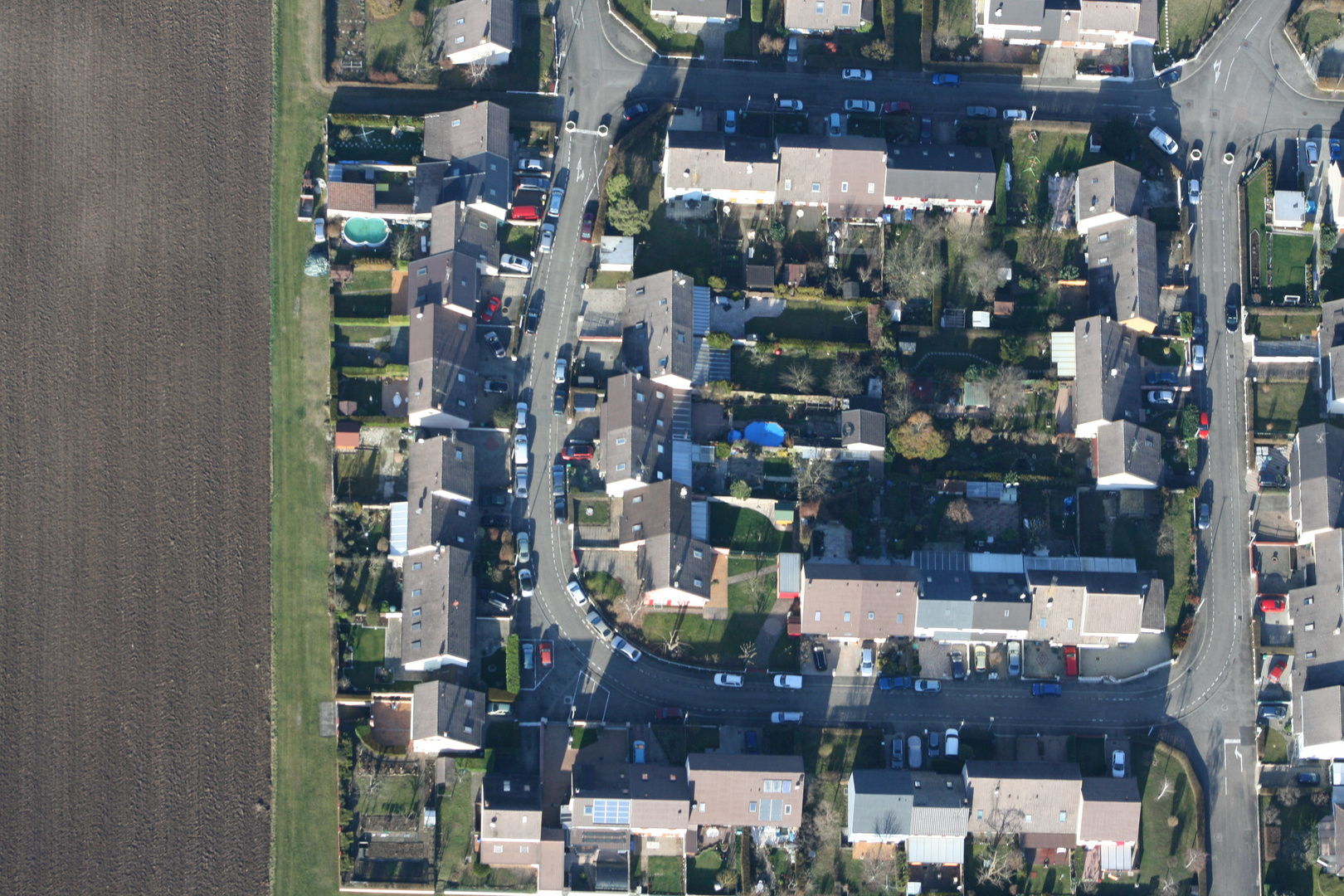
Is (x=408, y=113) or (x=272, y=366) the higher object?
(x=408, y=113)

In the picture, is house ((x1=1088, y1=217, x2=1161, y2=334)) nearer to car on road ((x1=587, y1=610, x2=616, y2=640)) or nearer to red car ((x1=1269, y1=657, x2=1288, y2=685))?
red car ((x1=1269, y1=657, x2=1288, y2=685))

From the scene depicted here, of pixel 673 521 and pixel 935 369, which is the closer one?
pixel 673 521

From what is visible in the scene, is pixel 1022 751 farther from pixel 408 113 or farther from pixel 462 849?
pixel 408 113

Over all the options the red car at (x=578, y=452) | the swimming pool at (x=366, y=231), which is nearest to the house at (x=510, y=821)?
the red car at (x=578, y=452)

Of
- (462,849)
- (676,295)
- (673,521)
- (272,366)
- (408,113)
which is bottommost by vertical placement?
(462,849)

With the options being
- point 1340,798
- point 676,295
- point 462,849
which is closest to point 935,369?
point 676,295

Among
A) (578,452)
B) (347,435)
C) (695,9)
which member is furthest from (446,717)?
(695,9)
